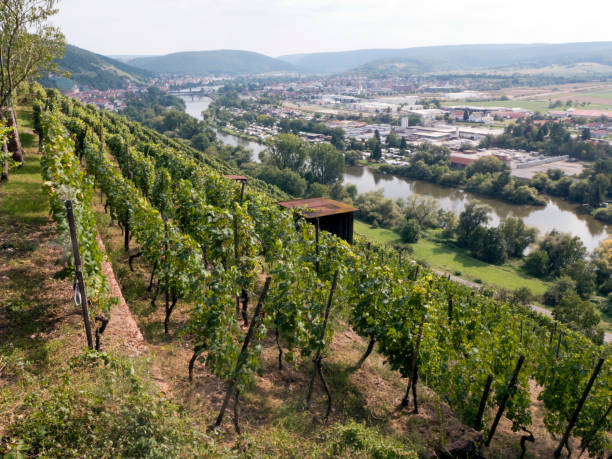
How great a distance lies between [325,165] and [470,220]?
101 feet

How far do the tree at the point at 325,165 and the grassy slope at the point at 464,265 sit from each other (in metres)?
22.5

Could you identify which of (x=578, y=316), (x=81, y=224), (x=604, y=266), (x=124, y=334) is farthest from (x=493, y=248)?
(x=81, y=224)

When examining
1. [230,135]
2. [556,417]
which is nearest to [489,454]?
[556,417]

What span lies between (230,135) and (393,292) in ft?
395

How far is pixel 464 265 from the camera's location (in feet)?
147

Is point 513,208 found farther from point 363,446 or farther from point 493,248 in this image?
point 363,446

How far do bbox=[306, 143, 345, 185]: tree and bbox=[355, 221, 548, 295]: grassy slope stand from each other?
22539 mm

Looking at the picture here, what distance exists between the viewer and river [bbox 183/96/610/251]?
190 ft

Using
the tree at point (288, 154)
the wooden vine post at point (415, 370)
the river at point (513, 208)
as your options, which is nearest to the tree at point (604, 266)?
the river at point (513, 208)

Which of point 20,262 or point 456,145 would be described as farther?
point 456,145

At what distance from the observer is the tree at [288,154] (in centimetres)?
7212

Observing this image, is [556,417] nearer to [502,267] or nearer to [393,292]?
[393,292]

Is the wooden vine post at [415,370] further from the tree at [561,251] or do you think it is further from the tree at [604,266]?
the tree at [604,266]

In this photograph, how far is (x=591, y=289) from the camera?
40.0 metres
